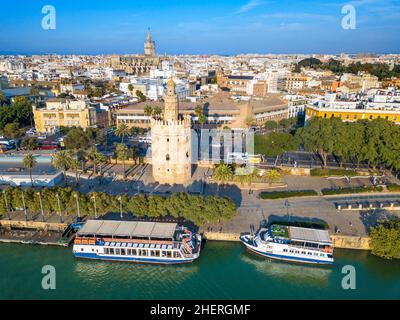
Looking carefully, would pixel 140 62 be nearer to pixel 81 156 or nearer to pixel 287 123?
pixel 287 123

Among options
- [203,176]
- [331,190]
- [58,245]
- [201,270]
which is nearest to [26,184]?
[58,245]

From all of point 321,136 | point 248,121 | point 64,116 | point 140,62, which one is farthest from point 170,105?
point 140,62

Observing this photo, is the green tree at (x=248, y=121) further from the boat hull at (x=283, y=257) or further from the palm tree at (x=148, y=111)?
the boat hull at (x=283, y=257)

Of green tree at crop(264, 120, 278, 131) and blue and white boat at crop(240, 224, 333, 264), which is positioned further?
green tree at crop(264, 120, 278, 131)

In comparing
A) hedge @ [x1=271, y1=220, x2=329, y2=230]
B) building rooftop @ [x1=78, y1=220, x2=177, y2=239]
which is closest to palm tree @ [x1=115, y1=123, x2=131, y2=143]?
building rooftop @ [x1=78, y1=220, x2=177, y2=239]

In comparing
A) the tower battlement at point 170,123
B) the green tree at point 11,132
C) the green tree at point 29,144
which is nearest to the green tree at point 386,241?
the tower battlement at point 170,123

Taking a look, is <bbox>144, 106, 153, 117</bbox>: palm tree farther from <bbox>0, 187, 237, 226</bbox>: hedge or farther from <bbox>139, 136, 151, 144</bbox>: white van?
<bbox>0, 187, 237, 226</bbox>: hedge
